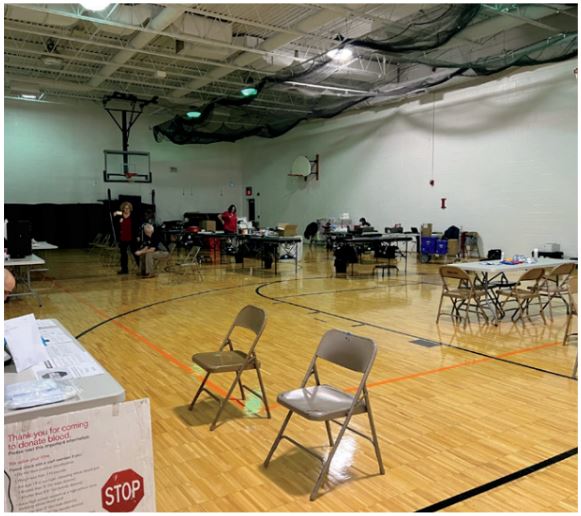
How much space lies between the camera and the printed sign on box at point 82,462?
1.63 metres

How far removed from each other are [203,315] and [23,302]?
10.0 feet

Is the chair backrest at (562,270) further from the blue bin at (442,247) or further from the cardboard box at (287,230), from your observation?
the blue bin at (442,247)

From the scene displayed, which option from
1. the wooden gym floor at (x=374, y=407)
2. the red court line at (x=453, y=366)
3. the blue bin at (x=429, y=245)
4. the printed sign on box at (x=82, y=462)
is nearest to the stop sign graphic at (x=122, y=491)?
the printed sign on box at (x=82, y=462)

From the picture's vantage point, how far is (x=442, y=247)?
1345 cm

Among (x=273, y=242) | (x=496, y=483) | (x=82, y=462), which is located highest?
(x=273, y=242)

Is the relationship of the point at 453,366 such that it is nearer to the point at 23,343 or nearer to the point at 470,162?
the point at 23,343

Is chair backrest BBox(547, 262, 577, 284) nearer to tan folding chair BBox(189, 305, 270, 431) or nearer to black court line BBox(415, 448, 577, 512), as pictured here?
black court line BBox(415, 448, 577, 512)

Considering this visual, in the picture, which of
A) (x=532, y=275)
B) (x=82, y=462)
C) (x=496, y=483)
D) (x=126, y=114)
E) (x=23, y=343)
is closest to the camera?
(x=82, y=462)

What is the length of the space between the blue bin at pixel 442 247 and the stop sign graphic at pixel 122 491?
12479mm

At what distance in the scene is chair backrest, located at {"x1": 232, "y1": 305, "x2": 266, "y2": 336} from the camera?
3.49m

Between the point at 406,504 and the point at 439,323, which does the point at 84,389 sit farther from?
the point at 439,323

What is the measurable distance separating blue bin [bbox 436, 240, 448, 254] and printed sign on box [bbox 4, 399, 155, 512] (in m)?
12.4

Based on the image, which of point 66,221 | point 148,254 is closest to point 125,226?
point 148,254

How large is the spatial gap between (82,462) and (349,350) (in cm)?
158
